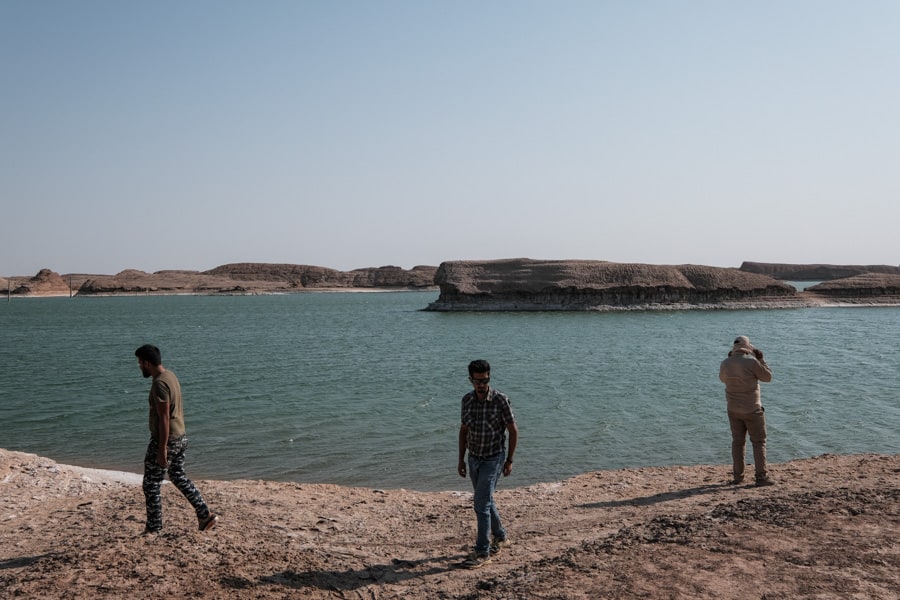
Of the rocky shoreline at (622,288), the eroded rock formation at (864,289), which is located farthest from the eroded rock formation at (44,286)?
the eroded rock formation at (864,289)

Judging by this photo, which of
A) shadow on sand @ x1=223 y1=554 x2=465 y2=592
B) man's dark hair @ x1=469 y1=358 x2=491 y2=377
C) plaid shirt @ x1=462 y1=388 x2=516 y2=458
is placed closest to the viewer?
shadow on sand @ x1=223 y1=554 x2=465 y2=592

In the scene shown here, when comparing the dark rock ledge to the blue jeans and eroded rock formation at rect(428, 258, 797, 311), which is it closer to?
eroded rock formation at rect(428, 258, 797, 311)

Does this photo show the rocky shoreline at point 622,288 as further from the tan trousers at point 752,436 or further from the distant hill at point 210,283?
the distant hill at point 210,283

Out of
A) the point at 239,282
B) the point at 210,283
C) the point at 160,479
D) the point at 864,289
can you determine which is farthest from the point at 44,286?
the point at 160,479

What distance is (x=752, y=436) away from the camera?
8.24m

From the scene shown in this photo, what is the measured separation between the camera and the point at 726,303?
73875mm

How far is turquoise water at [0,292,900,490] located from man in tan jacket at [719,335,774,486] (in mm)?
1967

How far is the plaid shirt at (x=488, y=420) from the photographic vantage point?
5.57m

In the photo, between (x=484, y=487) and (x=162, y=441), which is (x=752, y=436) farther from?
(x=162, y=441)

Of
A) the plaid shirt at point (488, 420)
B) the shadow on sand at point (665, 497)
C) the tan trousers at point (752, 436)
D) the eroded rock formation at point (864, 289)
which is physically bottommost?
the shadow on sand at point (665, 497)

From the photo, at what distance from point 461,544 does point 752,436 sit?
414 centimetres

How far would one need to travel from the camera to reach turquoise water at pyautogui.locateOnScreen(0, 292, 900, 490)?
11875mm

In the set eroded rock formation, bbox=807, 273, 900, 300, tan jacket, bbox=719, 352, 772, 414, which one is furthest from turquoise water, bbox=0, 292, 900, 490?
eroded rock formation, bbox=807, 273, 900, 300

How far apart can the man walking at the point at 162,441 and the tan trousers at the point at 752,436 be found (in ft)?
20.5
